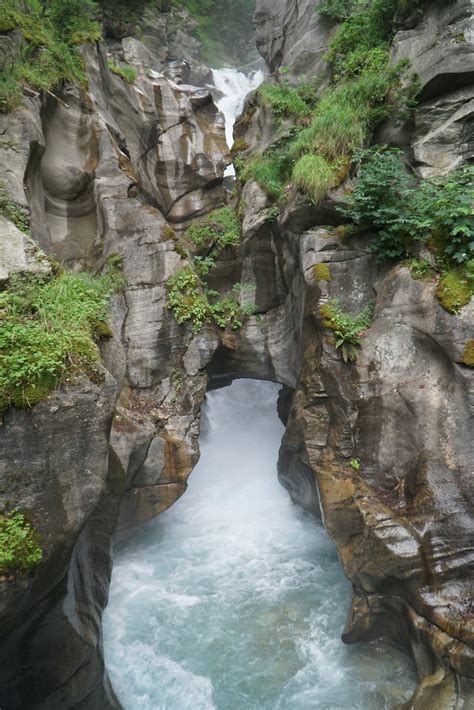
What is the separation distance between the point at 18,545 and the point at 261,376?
25.2 feet

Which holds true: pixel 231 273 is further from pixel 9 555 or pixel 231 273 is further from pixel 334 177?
pixel 9 555

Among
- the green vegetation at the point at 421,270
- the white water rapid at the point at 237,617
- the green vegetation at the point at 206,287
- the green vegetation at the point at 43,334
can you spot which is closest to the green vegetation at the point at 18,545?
the green vegetation at the point at 43,334

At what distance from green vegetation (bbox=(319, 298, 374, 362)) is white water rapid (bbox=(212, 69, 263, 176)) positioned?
55.7ft

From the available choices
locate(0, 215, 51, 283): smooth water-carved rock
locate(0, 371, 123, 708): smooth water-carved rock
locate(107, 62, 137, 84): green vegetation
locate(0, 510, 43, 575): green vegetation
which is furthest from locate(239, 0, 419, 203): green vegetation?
locate(0, 510, 43, 575): green vegetation

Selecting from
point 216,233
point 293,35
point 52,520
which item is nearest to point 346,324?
point 216,233

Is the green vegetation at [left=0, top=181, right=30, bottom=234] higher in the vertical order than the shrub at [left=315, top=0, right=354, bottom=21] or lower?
lower

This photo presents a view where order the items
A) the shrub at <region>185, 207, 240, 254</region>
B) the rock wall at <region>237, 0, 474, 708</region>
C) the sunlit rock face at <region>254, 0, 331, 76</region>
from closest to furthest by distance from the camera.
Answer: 1. the rock wall at <region>237, 0, 474, 708</region>
2. the shrub at <region>185, 207, 240, 254</region>
3. the sunlit rock face at <region>254, 0, 331, 76</region>

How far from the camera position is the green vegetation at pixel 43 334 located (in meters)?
4.54

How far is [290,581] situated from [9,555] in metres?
6.53

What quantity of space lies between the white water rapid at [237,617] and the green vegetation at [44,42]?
10.2 metres

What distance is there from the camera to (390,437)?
696 cm

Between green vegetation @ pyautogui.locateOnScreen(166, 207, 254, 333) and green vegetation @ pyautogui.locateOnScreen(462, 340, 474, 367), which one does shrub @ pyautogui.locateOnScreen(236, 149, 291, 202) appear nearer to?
green vegetation @ pyautogui.locateOnScreen(166, 207, 254, 333)

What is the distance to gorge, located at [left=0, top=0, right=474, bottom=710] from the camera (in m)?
5.16

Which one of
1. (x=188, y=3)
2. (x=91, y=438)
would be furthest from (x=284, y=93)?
(x=188, y=3)
